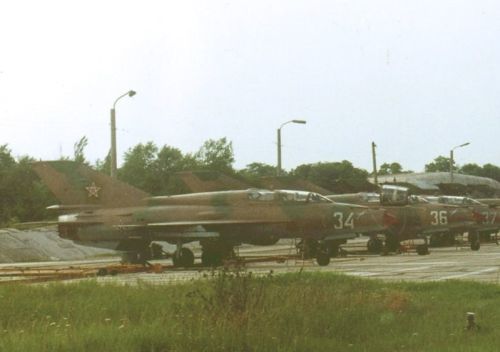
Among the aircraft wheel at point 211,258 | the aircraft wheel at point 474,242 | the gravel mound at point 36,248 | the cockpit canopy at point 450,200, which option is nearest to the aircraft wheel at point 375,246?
the cockpit canopy at point 450,200

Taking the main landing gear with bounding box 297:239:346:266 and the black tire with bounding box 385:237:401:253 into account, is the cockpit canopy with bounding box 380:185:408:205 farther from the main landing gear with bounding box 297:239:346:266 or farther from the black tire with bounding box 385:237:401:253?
the main landing gear with bounding box 297:239:346:266

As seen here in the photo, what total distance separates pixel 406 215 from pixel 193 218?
30.6 ft

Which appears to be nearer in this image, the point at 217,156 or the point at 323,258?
the point at 323,258

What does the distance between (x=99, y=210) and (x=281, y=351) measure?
18643 millimetres

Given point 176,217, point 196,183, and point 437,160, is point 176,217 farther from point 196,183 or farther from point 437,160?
point 437,160

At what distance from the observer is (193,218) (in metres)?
24.4

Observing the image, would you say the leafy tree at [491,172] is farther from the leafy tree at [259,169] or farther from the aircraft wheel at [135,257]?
the aircraft wheel at [135,257]

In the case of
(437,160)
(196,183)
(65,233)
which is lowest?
(65,233)

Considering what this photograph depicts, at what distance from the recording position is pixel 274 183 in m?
26.4

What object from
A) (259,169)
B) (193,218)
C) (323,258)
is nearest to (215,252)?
(193,218)

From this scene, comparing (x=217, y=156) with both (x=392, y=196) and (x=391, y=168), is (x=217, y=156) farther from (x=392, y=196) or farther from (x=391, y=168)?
(x=391, y=168)

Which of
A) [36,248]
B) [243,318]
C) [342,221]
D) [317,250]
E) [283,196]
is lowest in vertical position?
[243,318]

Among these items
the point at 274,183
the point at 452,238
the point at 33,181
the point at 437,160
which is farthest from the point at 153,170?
the point at 437,160

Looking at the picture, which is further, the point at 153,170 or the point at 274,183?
the point at 153,170
